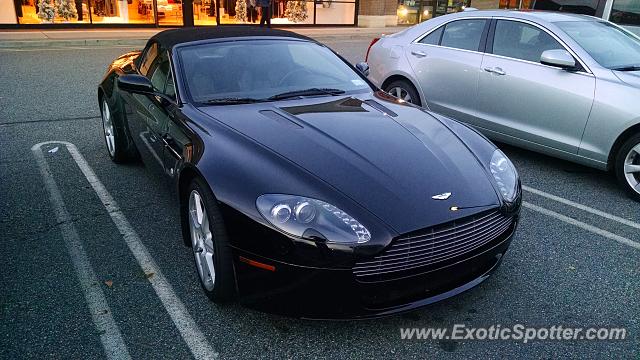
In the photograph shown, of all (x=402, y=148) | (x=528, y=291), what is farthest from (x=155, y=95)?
(x=528, y=291)

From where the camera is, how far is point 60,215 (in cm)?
409

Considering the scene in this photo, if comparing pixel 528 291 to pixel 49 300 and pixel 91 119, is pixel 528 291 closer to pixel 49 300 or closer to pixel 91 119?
pixel 49 300

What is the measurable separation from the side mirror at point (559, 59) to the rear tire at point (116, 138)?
391 cm

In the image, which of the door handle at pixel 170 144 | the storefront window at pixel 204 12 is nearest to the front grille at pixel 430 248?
the door handle at pixel 170 144

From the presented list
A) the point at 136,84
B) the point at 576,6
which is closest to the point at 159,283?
the point at 136,84

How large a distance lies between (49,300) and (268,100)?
1.84 meters

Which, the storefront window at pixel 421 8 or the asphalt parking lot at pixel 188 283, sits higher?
the storefront window at pixel 421 8

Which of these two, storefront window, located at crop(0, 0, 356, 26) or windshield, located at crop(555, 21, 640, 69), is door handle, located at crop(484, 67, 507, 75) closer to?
windshield, located at crop(555, 21, 640, 69)

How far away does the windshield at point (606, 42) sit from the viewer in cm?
504

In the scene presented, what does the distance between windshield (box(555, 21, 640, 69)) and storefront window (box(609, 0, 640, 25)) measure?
2.48 m

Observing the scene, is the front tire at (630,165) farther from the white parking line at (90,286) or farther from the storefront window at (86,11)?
the storefront window at (86,11)

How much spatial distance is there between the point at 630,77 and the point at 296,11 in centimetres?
1572

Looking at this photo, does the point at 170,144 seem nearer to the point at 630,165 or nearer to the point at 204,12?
the point at 630,165

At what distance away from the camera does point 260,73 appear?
154 inches
